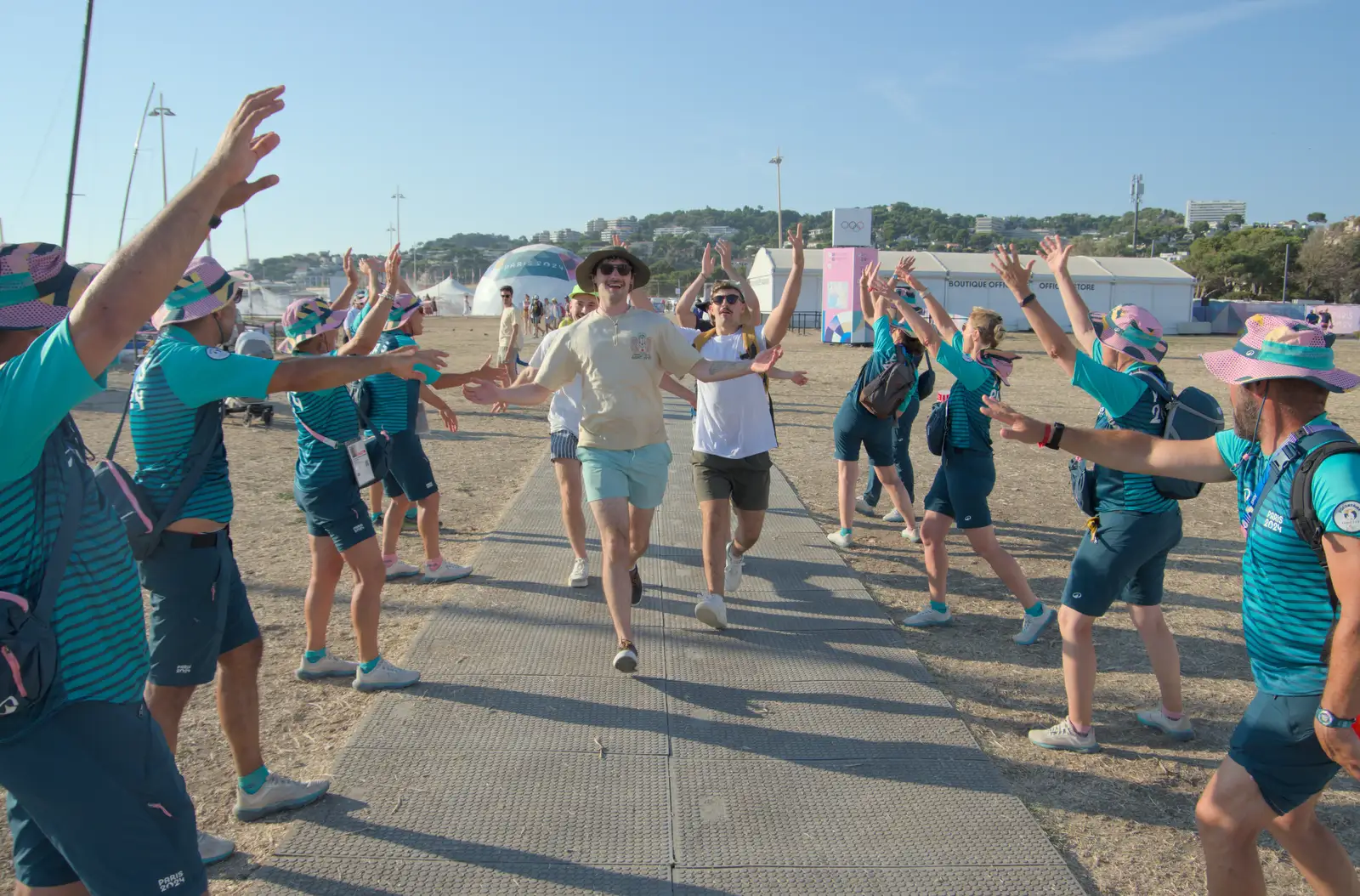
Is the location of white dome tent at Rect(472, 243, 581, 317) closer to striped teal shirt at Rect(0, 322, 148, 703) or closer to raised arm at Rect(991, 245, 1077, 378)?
raised arm at Rect(991, 245, 1077, 378)

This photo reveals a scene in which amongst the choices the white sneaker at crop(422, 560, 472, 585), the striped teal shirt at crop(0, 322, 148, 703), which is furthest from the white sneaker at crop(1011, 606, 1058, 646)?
the striped teal shirt at crop(0, 322, 148, 703)

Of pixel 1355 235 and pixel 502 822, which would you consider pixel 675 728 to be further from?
pixel 1355 235

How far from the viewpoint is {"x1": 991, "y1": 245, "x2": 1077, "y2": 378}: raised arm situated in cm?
359

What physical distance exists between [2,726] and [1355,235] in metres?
81.8

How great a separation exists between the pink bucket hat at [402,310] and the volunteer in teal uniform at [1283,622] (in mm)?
5016

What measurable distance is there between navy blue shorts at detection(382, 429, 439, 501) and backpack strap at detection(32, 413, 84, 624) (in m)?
3.95

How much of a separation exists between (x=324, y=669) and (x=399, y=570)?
172 centimetres

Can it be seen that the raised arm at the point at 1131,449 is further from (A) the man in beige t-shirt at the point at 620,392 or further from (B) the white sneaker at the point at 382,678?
(B) the white sneaker at the point at 382,678

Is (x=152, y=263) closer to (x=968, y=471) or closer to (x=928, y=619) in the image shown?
(x=968, y=471)

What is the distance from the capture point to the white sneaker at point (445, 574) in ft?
20.2

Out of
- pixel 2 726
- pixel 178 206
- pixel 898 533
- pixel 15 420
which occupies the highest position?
pixel 178 206

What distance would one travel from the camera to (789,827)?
329cm

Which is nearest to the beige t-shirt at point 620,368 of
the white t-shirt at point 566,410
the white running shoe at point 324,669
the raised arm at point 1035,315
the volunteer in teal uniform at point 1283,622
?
the white t-shirt at point 566,410

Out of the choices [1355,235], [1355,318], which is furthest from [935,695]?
[1355,235]
